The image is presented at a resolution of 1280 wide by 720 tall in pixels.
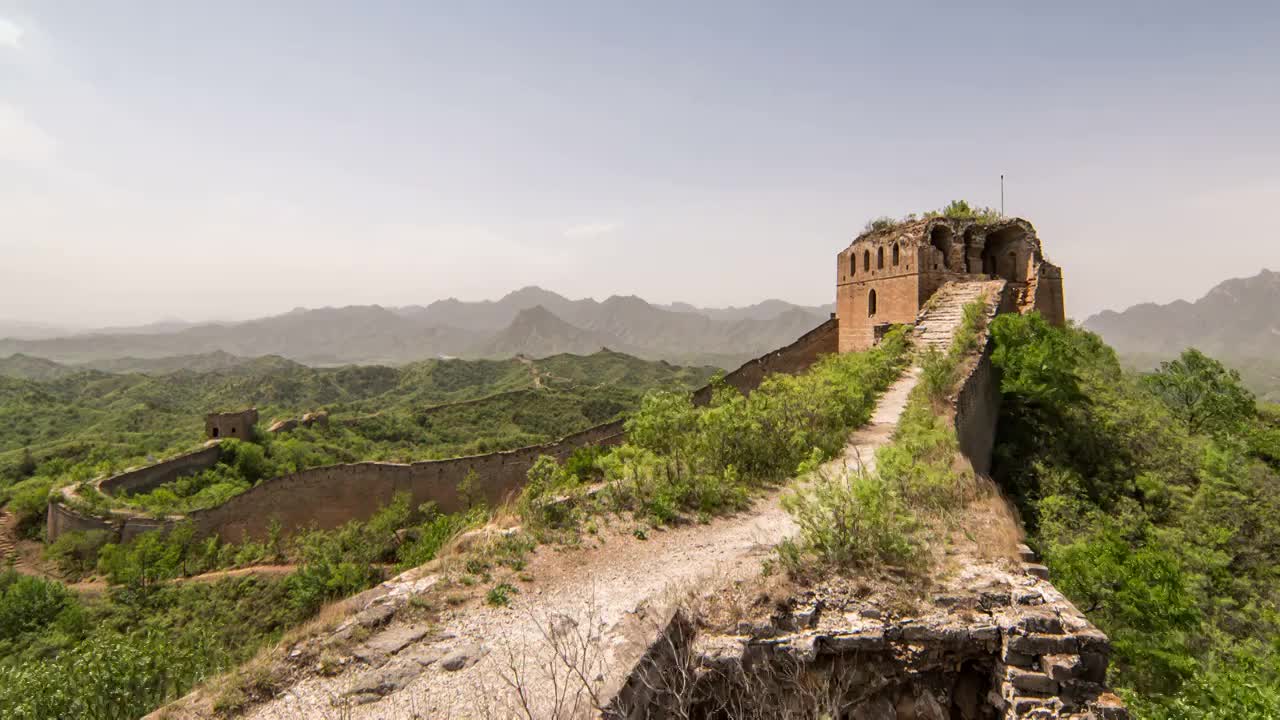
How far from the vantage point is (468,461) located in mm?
16953

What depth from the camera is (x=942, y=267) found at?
14.7 metres

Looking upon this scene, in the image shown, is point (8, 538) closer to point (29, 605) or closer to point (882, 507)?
point (29, 605)

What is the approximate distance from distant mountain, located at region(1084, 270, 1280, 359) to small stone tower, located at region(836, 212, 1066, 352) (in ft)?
584

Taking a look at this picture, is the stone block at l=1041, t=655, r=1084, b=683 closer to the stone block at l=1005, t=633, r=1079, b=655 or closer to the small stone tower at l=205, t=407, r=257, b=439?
the stone block at l=1005, t=633, r=1079, b=655

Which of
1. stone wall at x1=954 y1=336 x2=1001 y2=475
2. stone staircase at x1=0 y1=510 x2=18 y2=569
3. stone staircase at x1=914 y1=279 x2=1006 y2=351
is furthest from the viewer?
stone staircase at x1=0 y1=510 x2=18 y2=569

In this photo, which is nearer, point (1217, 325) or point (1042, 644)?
point (1042, 644)

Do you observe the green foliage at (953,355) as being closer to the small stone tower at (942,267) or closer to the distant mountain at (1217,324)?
the small stone tower at (942,267)

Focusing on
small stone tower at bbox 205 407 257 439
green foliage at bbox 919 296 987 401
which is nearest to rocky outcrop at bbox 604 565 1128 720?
green foliage at bbox 919 296 987 401

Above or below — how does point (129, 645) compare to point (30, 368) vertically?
above

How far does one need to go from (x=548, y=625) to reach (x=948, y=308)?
12.2 metres

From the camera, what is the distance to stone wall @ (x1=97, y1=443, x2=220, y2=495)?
870 inches

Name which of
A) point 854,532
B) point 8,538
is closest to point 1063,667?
point 854,532

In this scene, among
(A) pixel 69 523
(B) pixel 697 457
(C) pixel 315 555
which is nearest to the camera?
(B) pixel 697 457

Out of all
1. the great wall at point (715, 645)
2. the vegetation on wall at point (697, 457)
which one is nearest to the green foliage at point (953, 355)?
the vegetation on wall at point (697, 457)
